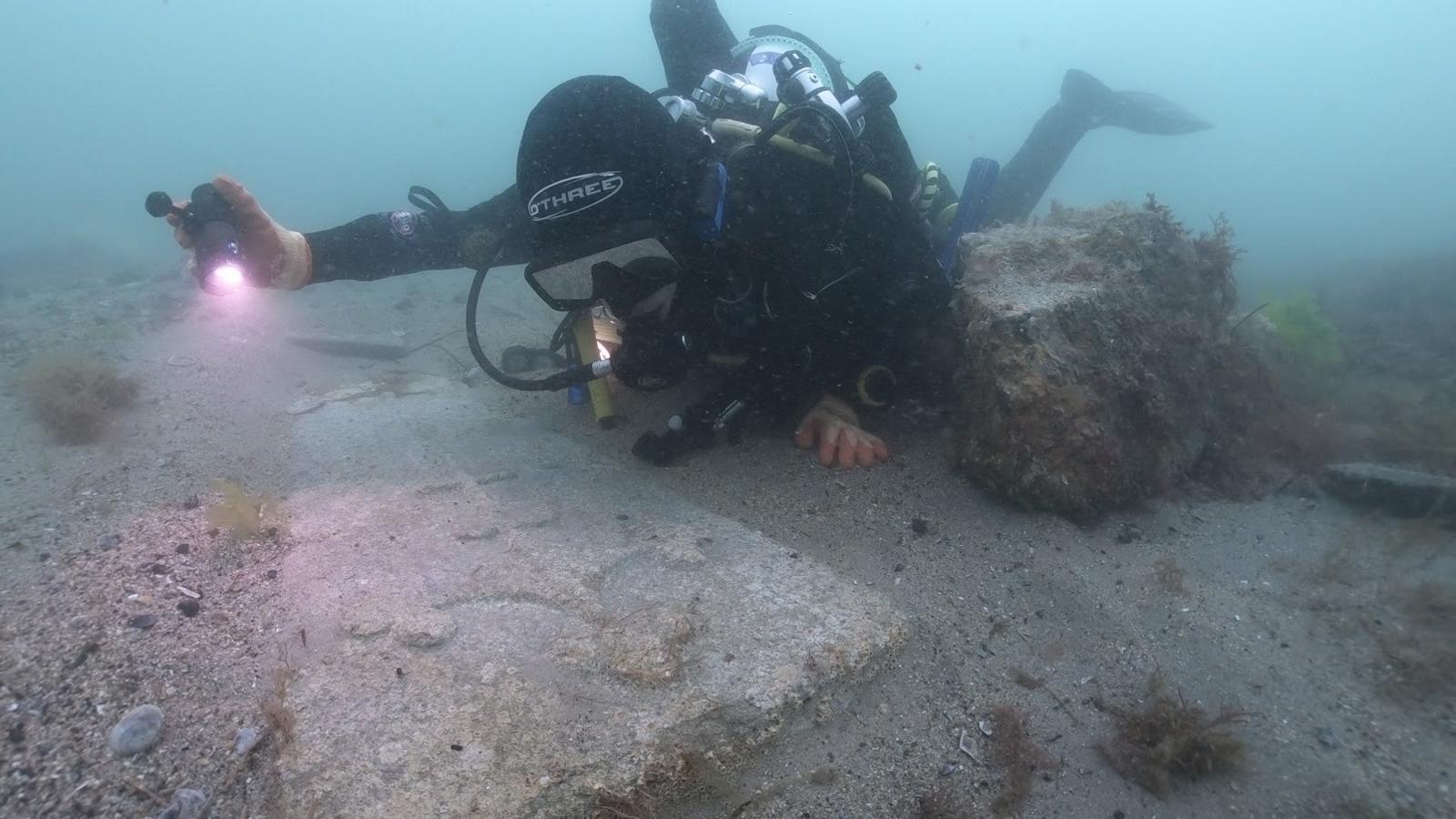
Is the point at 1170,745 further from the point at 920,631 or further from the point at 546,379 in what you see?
the point at 546,379

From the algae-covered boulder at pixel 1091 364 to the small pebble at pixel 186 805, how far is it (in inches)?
143

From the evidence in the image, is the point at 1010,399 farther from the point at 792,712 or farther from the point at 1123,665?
the point at 792,712

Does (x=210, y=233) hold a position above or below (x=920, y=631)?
above

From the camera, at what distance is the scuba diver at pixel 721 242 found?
3531 mm

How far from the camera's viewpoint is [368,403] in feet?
17.9

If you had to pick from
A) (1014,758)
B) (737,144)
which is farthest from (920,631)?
(737,144)

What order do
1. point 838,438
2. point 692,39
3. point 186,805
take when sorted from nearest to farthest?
point 186,805
point 838,438
point 692,39

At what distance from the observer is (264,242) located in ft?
13.0

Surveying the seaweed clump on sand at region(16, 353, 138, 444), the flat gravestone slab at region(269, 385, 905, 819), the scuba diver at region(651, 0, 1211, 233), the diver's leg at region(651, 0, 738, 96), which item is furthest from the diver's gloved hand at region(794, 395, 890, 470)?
the seaweed clump on sand at region(16, 353, 138, 444)

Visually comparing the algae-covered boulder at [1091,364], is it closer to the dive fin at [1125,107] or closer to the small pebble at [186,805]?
the small pebble at [186,805]

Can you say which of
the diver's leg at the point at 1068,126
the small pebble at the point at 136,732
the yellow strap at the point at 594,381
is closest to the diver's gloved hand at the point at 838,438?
the yellow strap at the point at 594,381

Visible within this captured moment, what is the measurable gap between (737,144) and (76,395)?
5051 mm

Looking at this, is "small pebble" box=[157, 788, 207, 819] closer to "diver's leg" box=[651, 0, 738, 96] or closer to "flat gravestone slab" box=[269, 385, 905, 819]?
"flat gravestone slab" box=[269, 385, 905, 819]

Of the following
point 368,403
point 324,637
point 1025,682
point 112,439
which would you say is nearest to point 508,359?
point 368,403
